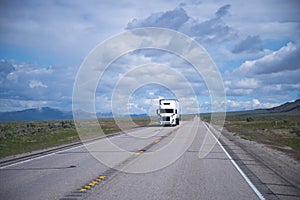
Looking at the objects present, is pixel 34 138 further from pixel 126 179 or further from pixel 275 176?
pixel 275 176

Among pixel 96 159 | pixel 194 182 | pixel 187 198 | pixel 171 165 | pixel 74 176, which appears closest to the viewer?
pixel 187 198

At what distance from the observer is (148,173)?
464 inches

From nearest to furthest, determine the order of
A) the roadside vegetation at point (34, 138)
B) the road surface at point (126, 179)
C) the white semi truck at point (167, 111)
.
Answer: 1. the road surface at point (126, 179)
2. the roadside vegetation at point (34, 138)
3. the white semi truck at point (167, 111)

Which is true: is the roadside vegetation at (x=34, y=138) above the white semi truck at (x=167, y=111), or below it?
below

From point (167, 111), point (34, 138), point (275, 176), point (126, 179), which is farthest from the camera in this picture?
point (167, 111)

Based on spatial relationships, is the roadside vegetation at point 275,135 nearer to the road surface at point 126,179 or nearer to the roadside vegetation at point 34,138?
the road surface at point 126,179

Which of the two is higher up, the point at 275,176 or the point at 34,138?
the point at 34,138

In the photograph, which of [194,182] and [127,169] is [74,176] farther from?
[194,182]

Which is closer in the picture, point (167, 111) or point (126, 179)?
point (126, 179)

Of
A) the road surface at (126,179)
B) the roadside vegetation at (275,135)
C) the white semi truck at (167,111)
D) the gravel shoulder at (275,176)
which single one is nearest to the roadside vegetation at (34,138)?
the road surface at (126,179)

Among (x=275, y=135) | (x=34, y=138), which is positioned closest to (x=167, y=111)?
(x=275, y=135)

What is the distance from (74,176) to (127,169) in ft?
6.60

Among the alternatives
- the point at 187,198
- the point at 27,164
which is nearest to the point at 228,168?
the point at 187,198

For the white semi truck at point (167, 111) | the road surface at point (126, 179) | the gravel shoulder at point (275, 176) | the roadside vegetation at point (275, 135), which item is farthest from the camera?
the white semi truck at point (167, 111)
